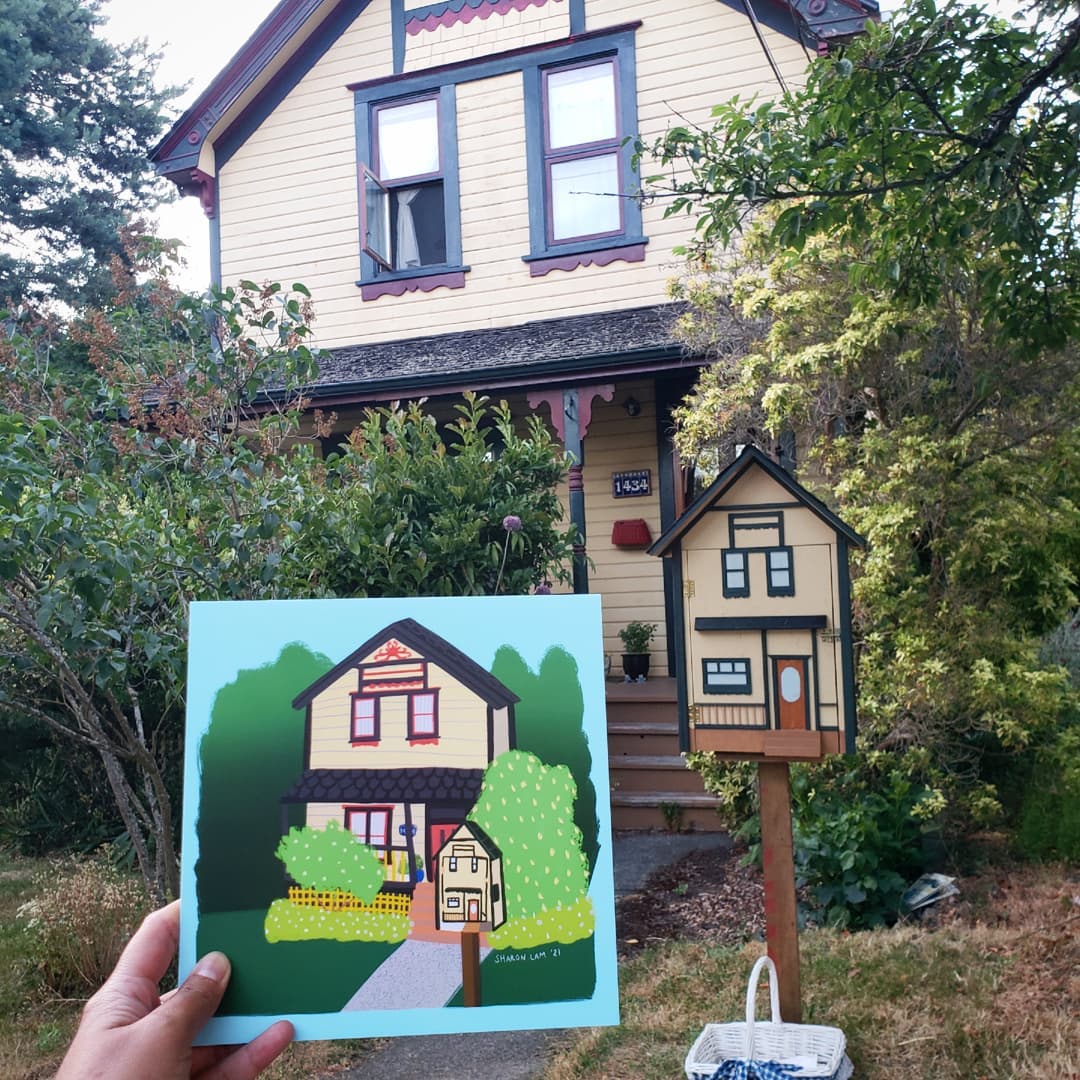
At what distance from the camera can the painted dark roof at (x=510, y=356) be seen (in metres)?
8.00

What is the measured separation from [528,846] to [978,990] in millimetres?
2809

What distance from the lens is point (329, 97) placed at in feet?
32.5

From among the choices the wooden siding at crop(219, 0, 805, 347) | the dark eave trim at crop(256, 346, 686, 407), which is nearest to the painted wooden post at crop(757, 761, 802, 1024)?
the dark eave trim at crop(256, 346, 686, 407)

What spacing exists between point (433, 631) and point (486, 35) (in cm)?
908

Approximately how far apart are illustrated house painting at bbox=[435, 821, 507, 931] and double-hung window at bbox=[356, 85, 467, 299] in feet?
27.5

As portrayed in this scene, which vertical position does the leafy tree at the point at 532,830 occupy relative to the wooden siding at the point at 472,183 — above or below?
below

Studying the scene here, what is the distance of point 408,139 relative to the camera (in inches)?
383

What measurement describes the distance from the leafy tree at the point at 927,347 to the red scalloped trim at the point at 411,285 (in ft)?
13.4

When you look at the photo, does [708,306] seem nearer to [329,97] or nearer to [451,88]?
[451,88]

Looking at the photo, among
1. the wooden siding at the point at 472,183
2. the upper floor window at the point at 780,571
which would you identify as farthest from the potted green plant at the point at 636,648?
the upper floor window at the point at 780,571

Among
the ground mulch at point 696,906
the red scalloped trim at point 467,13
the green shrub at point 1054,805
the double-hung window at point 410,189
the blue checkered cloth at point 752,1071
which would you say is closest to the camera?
the blue checkered cloth at point 752,1071

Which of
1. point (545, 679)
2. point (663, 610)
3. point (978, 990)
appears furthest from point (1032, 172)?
point (663, 610)

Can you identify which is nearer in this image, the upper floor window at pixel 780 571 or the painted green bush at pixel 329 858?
the painted green bush at pixel 329 858

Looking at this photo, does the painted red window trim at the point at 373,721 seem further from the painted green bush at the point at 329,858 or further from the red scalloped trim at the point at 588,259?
the red scalloped trim at the point at 588,259
